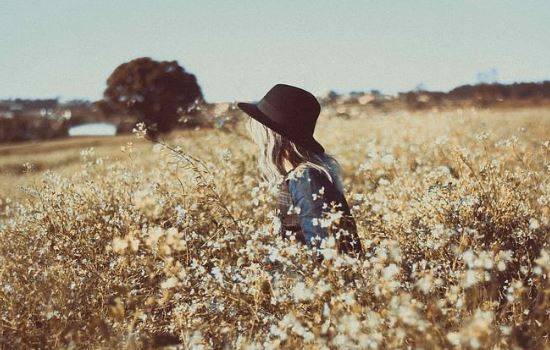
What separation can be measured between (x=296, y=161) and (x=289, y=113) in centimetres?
39

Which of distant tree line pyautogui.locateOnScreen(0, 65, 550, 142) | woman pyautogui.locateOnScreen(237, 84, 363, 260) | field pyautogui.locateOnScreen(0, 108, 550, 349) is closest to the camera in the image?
field pyautogui.locateOnScreen(0, 108, 550, 349)

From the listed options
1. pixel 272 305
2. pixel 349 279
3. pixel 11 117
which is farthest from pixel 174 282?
pixel 11 117

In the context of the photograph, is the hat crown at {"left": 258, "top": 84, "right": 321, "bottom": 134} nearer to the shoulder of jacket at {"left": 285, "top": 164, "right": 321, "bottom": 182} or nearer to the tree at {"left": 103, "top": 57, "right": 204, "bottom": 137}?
the shoulder of jacket at {"left": 285, "top": 164, "right": 321, "bottom": 182}

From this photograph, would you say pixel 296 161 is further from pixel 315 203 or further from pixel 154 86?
pixel 154 86

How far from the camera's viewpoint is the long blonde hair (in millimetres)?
3832

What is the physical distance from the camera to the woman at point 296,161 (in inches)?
138

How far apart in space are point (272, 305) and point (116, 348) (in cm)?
102

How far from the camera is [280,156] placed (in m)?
4.01

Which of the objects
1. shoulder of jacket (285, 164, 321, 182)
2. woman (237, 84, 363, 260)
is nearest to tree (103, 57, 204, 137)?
woman (237, 84, 363, 260)

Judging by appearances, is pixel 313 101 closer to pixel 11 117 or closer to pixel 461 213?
pixel 461 213

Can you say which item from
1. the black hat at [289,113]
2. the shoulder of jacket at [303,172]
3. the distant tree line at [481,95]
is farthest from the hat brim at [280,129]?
the distant tree line at [481,95]

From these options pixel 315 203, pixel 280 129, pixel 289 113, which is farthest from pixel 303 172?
pixel 289 113

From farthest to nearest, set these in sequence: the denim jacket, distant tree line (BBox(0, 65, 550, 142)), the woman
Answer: distant tree line (BBox(0, 65, 550, 142)) → the woman → the denim jacket

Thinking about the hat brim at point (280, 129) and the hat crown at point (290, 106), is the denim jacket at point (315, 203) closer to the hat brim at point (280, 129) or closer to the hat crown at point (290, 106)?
the hat brim at point (280, 129)
